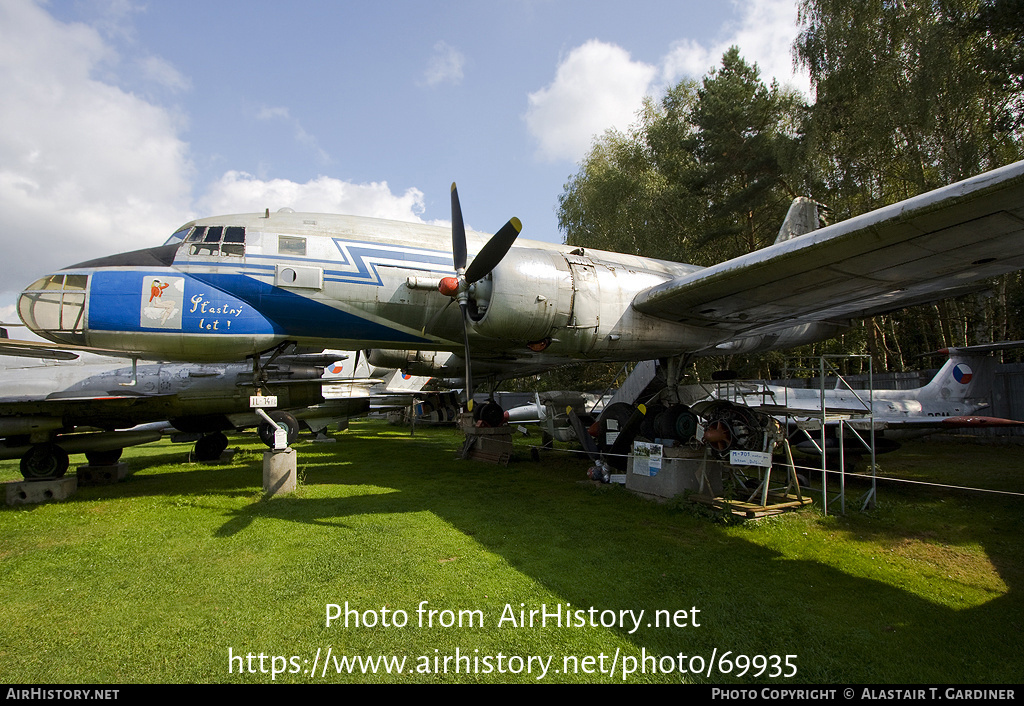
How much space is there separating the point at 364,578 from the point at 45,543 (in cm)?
445

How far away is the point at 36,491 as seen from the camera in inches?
323

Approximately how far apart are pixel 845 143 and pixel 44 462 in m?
26.2

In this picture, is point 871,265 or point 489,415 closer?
point 871,265

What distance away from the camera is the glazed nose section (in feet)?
23.0

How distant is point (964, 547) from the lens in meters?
5.95

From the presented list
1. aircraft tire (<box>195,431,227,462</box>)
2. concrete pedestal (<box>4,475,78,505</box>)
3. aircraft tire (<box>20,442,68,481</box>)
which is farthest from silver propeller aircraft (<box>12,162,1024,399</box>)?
aircraft tire (<box>195,431,227,462</box>)

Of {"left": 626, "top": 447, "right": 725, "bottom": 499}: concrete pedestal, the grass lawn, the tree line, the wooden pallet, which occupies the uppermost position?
the tree line

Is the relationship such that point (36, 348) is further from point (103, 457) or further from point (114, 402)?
point (103, 457)

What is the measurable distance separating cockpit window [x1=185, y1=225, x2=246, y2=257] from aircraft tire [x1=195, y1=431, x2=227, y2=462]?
7843 millimetres

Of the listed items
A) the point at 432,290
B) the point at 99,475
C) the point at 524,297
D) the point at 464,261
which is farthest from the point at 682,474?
the point at 99,475

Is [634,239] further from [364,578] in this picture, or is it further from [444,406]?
[364,578]

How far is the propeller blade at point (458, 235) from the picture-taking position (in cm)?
779

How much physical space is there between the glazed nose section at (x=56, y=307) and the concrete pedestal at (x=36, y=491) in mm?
2898

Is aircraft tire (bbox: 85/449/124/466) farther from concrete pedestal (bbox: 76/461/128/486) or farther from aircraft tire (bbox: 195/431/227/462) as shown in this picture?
aircraft tire (bbox: 195/431/227/462)
